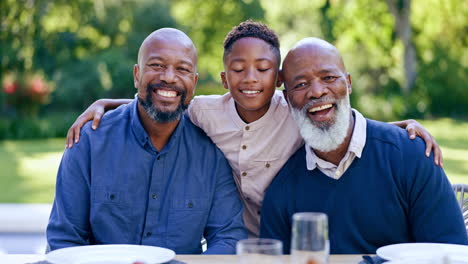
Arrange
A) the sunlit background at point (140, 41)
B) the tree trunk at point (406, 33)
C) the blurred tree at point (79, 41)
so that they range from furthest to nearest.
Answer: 1. the tree trunk at point (406, 33)
2. the blurred tree at point (79, 41)
3. the sunlit background at point (140, 41)

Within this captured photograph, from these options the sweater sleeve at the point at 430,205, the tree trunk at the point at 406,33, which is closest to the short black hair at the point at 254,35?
the sweater sleeve at the point at 430,205

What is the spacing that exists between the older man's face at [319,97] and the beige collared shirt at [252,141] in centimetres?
25

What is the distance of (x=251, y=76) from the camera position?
9.61ft

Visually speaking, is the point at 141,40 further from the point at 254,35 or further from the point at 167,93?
the point at 167,93

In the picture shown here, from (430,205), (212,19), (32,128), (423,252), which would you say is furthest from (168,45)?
(212,19)

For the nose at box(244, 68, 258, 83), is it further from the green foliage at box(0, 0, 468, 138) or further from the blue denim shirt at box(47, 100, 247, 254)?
the green foliage at box(0, 0, 468, 138)

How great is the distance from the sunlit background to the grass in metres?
0.19

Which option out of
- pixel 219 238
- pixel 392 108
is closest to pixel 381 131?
pixel 219 238

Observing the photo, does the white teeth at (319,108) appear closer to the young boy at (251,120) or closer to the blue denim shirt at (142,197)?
the young boy at (251,120)

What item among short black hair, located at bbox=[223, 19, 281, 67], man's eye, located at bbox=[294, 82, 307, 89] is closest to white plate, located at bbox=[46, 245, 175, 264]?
man's eye, located at bbox=[294, 82, 307, 89]

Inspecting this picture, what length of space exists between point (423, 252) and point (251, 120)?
4.21 feet

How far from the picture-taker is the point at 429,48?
23.7m

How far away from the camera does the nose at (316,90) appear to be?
268 centimetres

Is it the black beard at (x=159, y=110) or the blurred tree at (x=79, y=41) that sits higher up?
the blurred tree at (x=79, y=41)
